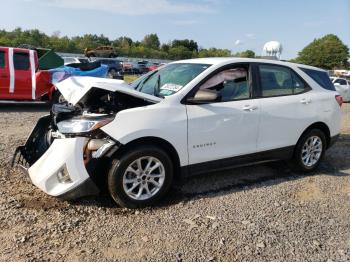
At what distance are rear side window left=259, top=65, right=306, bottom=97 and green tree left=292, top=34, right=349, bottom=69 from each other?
88513mm

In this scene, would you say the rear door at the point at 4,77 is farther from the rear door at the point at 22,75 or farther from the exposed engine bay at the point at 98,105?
the exposed engine bay at the point at 98,105

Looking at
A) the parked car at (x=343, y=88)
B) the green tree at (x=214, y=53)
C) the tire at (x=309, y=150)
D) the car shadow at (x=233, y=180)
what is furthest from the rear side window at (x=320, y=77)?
the green tree at (x=214, y=53)

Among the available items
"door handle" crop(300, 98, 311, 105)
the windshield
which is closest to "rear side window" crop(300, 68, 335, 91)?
"door handle" crop(300, 98, 311, 105)

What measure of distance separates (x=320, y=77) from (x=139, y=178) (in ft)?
11.4

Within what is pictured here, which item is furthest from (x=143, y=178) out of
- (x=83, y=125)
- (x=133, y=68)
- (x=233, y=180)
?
(x=133, y=68)

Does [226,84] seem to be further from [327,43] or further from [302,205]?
[327,43]

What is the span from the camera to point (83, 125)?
3969 millimetres

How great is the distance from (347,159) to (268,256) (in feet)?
13.2

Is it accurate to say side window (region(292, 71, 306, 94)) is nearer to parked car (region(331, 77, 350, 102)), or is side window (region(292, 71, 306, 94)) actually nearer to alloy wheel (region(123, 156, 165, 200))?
alloy wheel (region(123, 156, 165, 200))

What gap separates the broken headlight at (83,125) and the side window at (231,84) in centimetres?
131

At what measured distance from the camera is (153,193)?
170 inches

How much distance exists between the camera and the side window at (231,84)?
15.6ft

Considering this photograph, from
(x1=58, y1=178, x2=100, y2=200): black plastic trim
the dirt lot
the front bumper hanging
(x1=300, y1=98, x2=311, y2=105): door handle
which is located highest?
(x1=300, y1=98, x2=311, y2=105): door handle

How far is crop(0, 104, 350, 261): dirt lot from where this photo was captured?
11.2 feet
